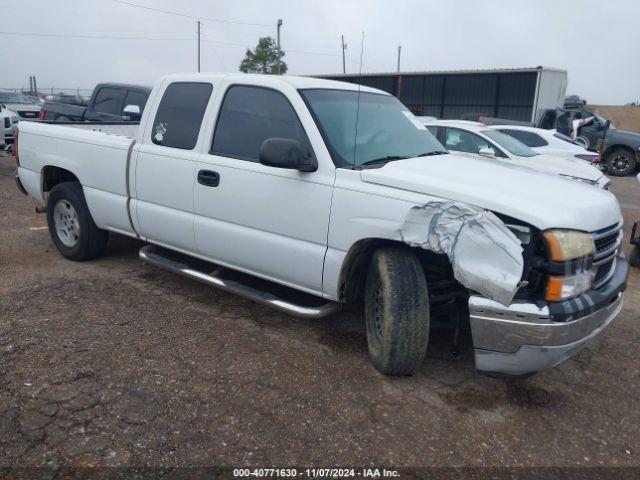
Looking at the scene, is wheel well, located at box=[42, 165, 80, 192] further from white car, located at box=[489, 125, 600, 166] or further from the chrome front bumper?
white car, located at box=[489, 125, 600, 166]

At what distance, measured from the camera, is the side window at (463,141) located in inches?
362

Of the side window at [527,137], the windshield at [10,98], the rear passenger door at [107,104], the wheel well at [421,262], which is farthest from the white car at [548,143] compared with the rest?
the windshield at [10,98]

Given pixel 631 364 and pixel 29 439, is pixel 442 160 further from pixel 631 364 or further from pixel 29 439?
pixel 29 439

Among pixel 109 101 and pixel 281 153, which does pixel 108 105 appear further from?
pixel 281 153

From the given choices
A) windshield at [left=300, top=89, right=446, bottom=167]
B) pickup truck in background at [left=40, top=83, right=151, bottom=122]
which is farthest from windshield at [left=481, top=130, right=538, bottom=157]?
pickup truck in background at [left=40, top=83, right=151, bottom=122]

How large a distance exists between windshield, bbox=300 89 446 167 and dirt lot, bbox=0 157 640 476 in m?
1.38

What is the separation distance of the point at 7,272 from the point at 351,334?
3419 millimetres

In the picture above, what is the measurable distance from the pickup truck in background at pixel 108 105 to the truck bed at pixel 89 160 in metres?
3.13

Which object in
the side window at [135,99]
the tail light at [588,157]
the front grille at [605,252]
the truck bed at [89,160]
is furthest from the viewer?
the tail light at [588,157]

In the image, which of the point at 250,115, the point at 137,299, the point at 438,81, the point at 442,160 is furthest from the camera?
the point at 438,81

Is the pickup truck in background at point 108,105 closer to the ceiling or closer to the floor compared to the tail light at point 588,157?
closer to the ceiling

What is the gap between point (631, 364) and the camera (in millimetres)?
4000

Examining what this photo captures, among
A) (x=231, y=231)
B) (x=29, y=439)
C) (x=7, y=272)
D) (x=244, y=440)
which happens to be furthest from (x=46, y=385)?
(x=7, y=272)

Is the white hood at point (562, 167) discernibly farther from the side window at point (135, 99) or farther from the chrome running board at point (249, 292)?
the side window at point (135, 99)
